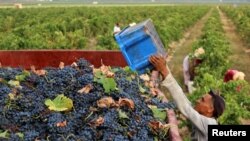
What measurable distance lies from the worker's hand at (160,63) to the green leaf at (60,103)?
1.16 m

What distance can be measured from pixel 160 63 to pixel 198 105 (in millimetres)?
562

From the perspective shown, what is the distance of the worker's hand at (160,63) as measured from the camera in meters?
4.06

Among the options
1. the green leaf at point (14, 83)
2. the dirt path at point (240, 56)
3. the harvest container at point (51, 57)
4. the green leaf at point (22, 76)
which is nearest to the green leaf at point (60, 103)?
the green leaf at point (14, 83)

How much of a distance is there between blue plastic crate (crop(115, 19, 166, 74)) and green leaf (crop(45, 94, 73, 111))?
4.72 ft

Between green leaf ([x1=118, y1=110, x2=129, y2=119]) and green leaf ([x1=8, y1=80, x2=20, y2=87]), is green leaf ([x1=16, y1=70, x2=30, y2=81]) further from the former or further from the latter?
green leaf ([x1=118, y1=110, x2=129, y2=119])

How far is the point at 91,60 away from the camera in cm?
561

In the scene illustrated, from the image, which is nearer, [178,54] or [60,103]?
[60,103]

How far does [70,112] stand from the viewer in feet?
10.1

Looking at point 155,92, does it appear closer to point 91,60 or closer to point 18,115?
point 18,115

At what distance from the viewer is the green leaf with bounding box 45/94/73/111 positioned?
10.1 ft

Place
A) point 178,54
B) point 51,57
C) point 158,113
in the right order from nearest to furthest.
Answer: point 158,113, point 51,57, point 178,54

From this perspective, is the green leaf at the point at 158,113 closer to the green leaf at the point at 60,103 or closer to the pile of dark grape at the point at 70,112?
the pile of dark grape at the point at 70,112

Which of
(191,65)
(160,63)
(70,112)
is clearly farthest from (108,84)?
(191,65)

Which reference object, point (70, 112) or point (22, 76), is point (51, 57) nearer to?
point (22, 76)
